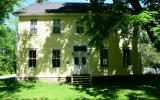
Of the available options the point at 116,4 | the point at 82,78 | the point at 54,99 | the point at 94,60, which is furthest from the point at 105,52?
the point at 54,99

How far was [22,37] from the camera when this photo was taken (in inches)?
1282

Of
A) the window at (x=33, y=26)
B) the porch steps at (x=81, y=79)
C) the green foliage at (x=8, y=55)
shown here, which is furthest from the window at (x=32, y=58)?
the green foliage at (x=8, y=55)

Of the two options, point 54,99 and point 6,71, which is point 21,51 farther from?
point 6,71

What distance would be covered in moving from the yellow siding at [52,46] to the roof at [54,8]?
54cm

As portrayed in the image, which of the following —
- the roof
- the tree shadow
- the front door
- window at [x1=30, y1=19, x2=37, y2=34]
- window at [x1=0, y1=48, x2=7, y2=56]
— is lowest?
the tree shadow

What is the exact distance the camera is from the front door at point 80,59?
31891mm

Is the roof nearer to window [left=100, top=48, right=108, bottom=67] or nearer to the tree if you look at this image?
the tree

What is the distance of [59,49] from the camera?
32062 mm

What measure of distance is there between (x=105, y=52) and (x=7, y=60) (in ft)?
105

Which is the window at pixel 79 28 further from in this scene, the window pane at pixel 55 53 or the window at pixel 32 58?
the window at pixel 32 58

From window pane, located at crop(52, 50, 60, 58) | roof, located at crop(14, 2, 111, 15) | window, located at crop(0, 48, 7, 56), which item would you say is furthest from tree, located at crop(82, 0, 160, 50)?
window, located at crop(0, 48, 7, 56)

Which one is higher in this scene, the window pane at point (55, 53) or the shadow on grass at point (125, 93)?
the window pane at point (55, 53)

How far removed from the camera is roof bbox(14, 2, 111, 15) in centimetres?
3222

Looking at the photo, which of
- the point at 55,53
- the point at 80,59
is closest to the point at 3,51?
the point at 55,53
